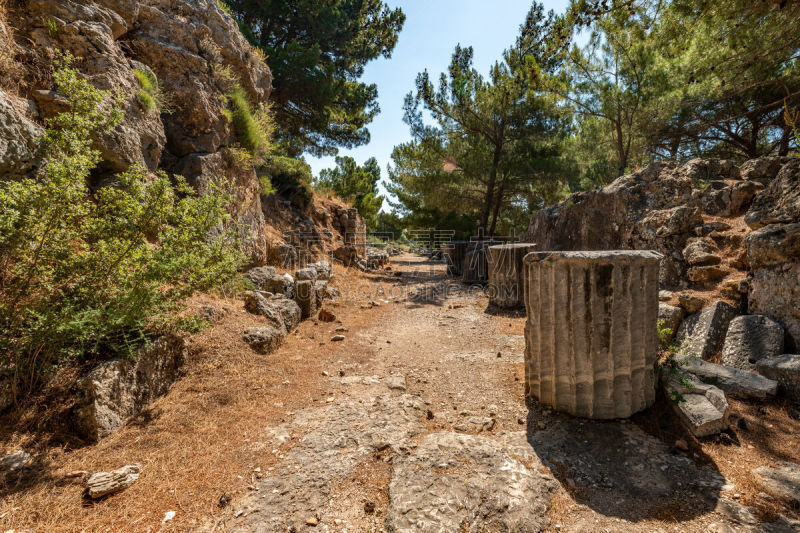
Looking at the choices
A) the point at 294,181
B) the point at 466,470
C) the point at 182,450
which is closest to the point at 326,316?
the point at 182,450

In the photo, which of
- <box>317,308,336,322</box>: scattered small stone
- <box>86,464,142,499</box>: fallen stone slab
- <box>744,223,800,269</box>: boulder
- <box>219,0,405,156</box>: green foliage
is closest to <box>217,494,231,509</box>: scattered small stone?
<box>86,464,142,499</box>: fallen stone slab

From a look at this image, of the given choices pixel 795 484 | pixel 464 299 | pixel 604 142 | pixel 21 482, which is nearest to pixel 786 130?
pixel 604 142

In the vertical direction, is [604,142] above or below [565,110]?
below

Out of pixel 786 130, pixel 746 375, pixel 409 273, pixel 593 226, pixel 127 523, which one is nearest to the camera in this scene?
pixel 127 523

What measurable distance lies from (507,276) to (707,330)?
11.2ft

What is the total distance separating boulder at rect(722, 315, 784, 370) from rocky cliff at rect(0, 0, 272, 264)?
5.30 meters

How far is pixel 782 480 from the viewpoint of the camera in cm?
191

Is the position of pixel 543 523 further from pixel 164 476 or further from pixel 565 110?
pixel 565 110

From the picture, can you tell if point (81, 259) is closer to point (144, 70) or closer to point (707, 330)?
point (144, 70)

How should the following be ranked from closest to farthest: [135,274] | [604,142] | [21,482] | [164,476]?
1. [21,482]
2. [164,476]
3. [135,274]
4. [604,142]

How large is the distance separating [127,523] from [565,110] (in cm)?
1352

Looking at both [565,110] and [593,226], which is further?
[565,110]

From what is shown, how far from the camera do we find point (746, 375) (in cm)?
287

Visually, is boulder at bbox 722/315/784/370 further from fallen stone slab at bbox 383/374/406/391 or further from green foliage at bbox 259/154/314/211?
green foliage at bbox 259/154/314/211
